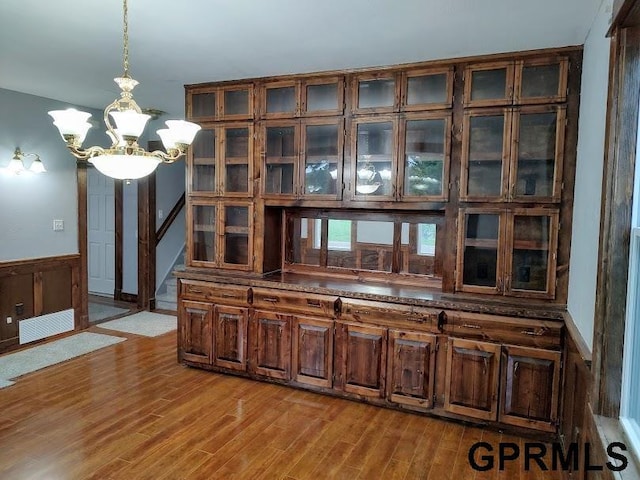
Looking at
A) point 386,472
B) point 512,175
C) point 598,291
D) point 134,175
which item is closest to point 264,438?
point 386,472

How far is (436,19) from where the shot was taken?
2461 mm

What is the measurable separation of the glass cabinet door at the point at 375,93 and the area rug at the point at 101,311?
170 inches

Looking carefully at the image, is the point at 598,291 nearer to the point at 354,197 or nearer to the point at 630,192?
the point at 630,192

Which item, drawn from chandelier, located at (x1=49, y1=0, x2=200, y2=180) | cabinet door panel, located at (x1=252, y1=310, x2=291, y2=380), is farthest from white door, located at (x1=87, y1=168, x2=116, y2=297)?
chandelier, located at (x1=49, y1=0, x2=200, y2=180)

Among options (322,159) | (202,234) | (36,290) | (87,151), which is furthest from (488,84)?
(36,290)

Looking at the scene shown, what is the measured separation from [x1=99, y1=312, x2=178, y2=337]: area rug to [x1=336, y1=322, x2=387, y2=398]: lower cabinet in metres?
2.59

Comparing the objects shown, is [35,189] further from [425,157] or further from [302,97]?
[425,157]

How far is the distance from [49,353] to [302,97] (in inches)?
139

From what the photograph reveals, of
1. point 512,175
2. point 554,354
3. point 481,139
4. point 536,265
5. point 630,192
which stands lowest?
point 554,354

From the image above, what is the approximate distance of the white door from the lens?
21.7 feet

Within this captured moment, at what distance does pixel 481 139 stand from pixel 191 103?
256 centimetres

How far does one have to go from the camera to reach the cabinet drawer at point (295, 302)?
11.2ft

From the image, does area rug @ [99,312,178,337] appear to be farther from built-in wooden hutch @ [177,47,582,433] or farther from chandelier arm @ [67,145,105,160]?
chandelier arm @ [67,145,105,160]

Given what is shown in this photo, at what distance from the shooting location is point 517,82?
2.98m
